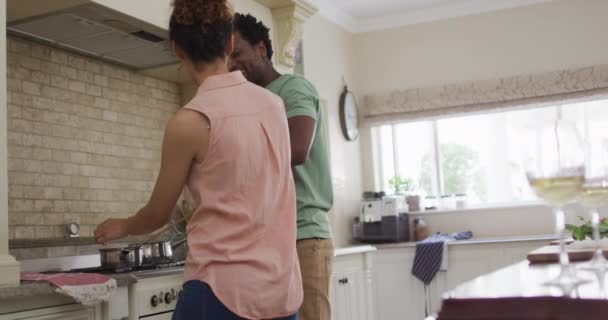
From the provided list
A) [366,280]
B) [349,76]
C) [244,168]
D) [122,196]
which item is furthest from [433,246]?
[244,168]

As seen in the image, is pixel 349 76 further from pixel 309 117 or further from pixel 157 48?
pixel 309 117

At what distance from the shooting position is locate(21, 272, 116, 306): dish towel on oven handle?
7.43 feet

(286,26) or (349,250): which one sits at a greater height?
(286,26)

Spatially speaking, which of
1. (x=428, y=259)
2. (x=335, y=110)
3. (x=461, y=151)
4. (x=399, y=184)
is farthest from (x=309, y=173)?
(x=461, y=151)

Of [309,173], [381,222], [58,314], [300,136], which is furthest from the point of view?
[381,222]

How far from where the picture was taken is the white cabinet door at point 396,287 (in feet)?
17.4

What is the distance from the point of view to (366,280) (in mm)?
4566

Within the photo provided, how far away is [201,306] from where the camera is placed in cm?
126

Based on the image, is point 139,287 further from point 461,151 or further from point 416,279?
point 461,151

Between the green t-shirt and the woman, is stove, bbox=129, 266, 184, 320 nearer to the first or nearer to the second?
the green t-shirt

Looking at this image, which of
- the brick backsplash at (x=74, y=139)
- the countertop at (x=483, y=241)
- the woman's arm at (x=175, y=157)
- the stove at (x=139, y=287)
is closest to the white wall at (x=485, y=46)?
the countertop at (x=483, y=241)

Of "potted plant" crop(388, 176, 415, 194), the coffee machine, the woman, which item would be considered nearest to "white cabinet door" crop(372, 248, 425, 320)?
the coffee machine

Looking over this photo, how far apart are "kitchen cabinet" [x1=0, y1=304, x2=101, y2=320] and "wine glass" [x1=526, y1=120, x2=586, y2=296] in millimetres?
1718

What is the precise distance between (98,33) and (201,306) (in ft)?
7.03
